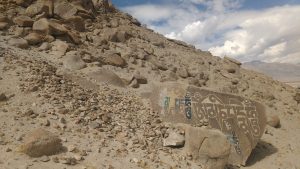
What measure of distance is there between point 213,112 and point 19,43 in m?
4.86

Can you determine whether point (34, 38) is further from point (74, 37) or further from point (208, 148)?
point (208, 148)

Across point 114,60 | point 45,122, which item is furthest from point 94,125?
point 114,60

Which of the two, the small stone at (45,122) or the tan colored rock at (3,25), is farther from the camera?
the tan colored rock at (3,25)

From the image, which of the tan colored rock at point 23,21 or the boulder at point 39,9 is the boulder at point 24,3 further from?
the tan colored rock at point 23,21

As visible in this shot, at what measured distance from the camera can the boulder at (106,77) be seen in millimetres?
8867

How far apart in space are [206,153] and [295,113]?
6552mm

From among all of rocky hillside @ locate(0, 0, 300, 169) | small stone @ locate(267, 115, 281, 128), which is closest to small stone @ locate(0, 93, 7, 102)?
rocky hillside @ locate(0, 0, 300, 169)

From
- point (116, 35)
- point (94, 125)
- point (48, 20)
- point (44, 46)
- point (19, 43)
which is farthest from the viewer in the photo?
point (116, 35)

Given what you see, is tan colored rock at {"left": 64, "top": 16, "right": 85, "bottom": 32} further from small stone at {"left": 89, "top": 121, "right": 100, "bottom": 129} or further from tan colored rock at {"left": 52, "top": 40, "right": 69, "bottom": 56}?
small stone at {"left": 89, "top": 121, "right": 100, "bottom": 129}

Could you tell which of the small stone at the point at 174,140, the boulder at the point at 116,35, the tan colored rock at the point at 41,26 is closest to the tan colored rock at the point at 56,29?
the tan colored rock at the point at 41,26

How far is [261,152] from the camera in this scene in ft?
29.0

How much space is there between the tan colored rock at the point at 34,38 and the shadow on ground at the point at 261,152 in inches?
230

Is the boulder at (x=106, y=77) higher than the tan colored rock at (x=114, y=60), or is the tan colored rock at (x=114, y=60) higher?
the tan colored rock at (x=114, y=60)

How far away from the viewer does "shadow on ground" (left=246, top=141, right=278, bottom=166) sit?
827 centimetres
